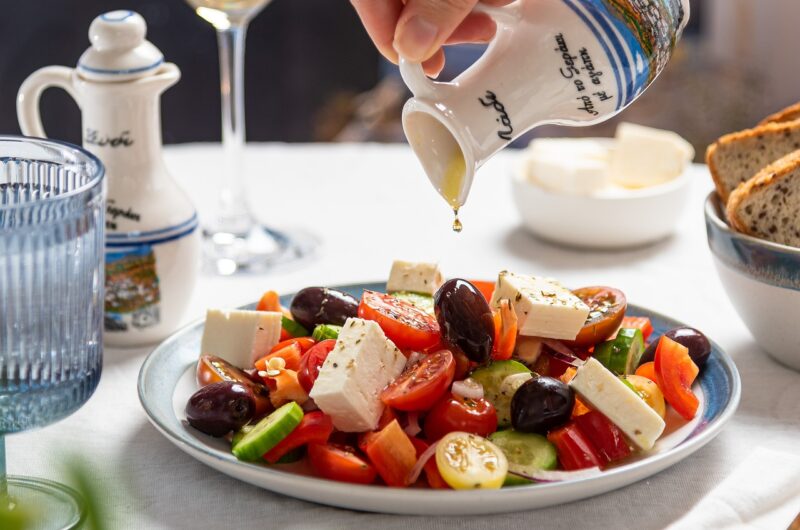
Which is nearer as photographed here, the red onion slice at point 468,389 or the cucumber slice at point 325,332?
the red onion slice at point 468,389

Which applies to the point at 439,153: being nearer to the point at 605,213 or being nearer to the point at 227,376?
the point at 227,376

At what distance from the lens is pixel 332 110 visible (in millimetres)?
5723

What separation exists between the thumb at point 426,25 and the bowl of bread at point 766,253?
58 centimetres

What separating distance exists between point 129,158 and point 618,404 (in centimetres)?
93

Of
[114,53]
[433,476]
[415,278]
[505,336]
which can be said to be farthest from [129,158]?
[433,476]

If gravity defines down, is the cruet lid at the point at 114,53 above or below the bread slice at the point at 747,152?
above

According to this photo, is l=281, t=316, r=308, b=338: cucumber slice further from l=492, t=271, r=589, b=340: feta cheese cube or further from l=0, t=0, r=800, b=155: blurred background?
l=0, t=0, r=800, b=155: blurred background

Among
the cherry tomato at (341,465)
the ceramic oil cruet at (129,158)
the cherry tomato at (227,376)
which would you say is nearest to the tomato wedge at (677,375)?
the cherry tomato at (341,465)

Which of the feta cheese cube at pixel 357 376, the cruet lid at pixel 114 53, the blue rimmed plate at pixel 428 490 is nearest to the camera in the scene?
the blue rimmed plate at pixel 428 490

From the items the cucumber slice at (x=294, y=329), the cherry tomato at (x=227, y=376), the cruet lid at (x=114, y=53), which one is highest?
the cruet lid at (x=114, y=53)

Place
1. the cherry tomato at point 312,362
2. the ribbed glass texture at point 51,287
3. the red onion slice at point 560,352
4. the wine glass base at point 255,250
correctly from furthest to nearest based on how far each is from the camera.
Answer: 1. the wine glass base at point 255,250
2. the red onion slice at point 560,352
3. the cherry tomato at point 312,362
4. the ribbed glass texture at point 51,287

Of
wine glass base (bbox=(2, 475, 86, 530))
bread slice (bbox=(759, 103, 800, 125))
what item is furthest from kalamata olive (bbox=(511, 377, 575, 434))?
bread slice (bbox=(759, 103, 800, 125))

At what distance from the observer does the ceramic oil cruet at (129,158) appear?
1.73m

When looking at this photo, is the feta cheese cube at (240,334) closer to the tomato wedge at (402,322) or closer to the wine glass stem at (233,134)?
the tomato wedge at (402,322)
